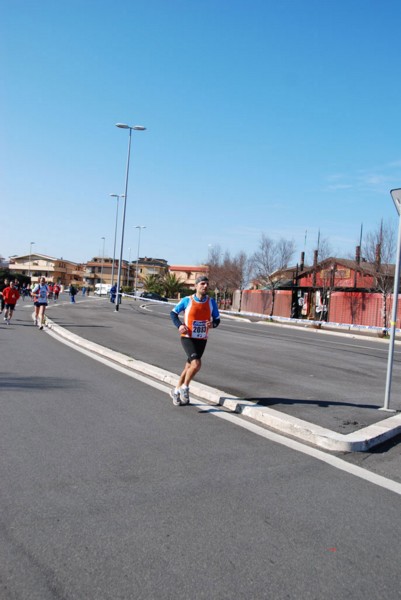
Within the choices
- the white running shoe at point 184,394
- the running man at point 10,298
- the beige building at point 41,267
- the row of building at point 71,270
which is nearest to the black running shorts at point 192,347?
the white running shoe at point 184,394

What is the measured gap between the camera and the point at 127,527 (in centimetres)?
346

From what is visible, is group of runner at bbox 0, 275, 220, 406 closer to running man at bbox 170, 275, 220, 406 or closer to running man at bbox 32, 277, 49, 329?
running man at bbox 170, 275, 220, 406

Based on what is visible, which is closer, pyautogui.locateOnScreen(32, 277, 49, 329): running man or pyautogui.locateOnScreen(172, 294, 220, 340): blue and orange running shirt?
pyautogui.locateOnScreen(172, 294, 220, 340): blue and orange running shirt

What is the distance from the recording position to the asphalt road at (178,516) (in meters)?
2.89

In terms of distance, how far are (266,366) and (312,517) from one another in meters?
7.67

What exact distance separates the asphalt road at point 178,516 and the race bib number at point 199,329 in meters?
1.28

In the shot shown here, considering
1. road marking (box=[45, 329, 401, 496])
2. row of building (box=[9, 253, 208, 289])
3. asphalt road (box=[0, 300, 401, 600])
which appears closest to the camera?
asphalt road (box=[0, 300, 401, 600])

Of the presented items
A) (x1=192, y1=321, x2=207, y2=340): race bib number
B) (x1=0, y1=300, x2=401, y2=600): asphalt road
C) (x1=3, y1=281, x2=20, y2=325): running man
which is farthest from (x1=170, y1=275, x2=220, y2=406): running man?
(x1=3, y1=281, x2=20, y2=325): running man

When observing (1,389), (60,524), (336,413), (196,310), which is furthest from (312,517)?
(1,389)

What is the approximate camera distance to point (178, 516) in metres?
3.66

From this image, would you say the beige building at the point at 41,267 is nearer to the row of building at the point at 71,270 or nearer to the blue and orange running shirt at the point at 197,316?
the row of building at the point at 71,270

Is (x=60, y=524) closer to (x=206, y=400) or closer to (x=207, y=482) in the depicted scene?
(x=207, y=482)

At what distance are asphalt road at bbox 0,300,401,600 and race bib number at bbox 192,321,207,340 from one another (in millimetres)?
1284

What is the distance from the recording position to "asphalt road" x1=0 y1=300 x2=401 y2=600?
2.89m
